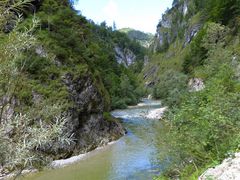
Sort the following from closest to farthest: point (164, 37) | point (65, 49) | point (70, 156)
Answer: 1. point (70, 156)
2. point (65, 49)
3. point (164, 37)

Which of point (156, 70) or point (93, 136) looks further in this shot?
point (156, 70)

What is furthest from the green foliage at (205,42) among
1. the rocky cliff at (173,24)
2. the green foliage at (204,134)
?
the rocky cliff at (173,24)

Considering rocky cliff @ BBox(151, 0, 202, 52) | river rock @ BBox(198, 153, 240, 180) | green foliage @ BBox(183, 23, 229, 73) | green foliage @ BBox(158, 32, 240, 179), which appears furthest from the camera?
rocky cliff @ BBox(151, 0, 202, 52)

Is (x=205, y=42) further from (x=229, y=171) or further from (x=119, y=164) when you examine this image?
(x=229, y=171)

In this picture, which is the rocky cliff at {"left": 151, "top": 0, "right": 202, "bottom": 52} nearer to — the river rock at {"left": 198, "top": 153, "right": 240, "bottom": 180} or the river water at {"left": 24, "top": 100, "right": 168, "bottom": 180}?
the river water at {"left": 24, "top": 100, "right": 168, "bottom": 180}

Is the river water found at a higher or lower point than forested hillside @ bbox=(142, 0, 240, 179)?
lower

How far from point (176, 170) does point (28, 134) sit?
10.1 meters

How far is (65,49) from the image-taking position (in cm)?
3281

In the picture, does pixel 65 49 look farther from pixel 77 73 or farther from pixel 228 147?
pixel 228 147

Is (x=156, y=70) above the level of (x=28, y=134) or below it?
above

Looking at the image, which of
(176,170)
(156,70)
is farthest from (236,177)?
(156,70)

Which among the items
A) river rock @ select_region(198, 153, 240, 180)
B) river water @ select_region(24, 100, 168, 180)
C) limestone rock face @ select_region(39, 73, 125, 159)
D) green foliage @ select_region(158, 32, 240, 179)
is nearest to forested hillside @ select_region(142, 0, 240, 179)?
green foliage @ select_region(158, 32, 240, 179)

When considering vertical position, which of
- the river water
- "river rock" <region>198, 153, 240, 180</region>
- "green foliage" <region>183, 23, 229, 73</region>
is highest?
"green foliage" <region>183, 23, 229, 73</region>

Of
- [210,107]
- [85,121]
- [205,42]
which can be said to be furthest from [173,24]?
[210,107]
